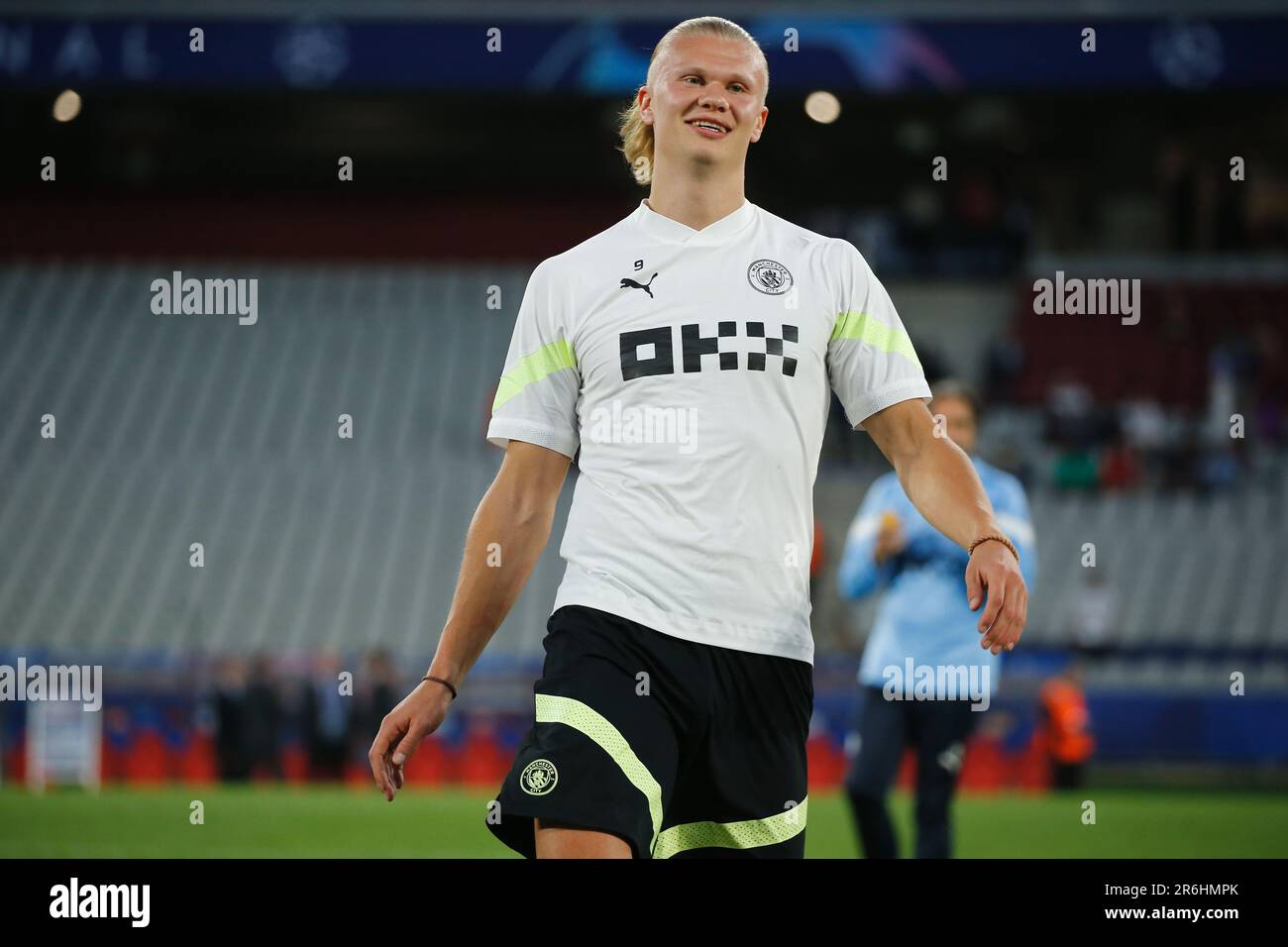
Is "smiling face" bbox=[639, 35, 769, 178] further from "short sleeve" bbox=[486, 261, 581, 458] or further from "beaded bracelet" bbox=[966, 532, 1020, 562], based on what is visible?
"beaded bracelet" bbox=[966, 532, 1020, 562]

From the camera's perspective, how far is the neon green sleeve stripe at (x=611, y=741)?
10.9 feet

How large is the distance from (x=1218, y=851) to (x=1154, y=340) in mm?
15079

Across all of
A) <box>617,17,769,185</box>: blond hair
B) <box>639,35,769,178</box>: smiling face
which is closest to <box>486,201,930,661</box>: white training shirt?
<box>639,35,769,178</box>: smiling face

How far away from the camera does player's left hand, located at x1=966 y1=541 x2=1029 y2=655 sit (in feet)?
10.4

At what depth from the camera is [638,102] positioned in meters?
3.92

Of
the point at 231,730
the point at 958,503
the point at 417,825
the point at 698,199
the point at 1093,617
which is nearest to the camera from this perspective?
the point at 958,503

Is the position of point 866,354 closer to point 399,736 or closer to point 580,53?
point 399,736

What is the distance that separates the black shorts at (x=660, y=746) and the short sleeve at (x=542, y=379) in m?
0.42

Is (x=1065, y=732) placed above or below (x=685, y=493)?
below

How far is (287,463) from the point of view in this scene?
22.7 m

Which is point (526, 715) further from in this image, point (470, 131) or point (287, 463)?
point (470, 131)

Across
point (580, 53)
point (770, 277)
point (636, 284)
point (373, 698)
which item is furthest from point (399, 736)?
point (580, 53)

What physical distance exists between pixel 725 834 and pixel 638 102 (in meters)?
1.63

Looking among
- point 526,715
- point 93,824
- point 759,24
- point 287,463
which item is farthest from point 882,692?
point 287,463
